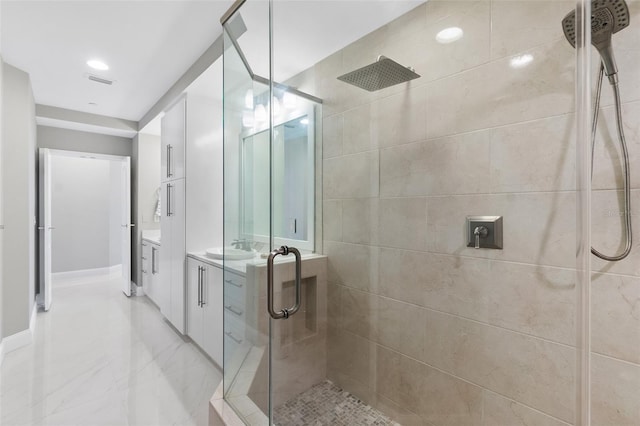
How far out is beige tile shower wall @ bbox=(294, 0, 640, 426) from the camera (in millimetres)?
994

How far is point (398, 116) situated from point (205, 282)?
2024 mm

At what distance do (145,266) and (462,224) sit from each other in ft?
14.7

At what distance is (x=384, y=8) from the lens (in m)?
1.43

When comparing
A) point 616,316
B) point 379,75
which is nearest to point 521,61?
point 379,75

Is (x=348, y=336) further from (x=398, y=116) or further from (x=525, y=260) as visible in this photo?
(x=398, y=116)

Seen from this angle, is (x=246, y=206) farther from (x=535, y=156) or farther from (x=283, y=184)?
(x=535, y=156)

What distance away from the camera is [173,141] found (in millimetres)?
3172

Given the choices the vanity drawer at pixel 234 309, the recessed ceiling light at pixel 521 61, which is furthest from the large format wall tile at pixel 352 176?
the vanity drawer at pixel 234 309

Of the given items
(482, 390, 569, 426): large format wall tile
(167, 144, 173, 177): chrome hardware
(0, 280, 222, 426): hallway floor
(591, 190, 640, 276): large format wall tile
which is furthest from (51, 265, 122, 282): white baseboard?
(591, 190, 640, 276): large format wall tile

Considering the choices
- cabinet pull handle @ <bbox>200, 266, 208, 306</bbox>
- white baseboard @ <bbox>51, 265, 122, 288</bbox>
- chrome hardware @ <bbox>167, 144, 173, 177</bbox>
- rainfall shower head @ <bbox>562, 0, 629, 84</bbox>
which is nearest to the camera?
rainfall shower head @ <bbox>562, 0, 629, 84</bbox>

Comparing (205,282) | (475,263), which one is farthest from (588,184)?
(205,282)

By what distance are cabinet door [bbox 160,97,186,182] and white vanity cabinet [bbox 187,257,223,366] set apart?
39.2 inches

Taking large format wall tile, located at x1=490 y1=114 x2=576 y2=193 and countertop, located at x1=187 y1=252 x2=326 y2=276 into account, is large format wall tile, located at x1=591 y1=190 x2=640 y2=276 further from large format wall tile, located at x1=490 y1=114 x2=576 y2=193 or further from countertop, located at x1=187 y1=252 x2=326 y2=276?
countertop, located at x1=187 y1=252 x2=326 y2=276

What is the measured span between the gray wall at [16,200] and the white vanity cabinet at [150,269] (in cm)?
117
